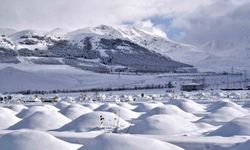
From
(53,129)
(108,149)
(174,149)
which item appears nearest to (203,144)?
(174,149)

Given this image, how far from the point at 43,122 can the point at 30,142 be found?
14972 millimetres

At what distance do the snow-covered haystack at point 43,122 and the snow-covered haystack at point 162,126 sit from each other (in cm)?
586

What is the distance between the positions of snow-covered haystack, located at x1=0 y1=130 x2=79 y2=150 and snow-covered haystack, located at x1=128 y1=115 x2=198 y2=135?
1065cm

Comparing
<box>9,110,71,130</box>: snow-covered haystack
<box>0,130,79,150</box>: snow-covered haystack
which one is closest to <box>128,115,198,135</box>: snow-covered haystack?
<box>9,110,71,130</box>: snow-covered haystack

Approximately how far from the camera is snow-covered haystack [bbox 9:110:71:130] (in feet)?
106

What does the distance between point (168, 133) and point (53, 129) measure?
7.90 m

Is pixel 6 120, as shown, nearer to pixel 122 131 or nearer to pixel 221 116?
pixel 122 131

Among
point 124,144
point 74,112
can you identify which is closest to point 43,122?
point 74,112

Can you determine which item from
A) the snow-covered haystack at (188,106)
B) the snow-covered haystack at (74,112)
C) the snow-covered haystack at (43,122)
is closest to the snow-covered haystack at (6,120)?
the snow-covered haystack at (43,122)

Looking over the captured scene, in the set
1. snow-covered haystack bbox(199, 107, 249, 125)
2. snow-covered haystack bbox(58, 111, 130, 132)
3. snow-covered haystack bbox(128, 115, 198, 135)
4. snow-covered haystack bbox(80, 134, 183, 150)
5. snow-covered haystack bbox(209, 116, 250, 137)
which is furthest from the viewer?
snow-covered haystack bbox(199, 107, 249, 125)

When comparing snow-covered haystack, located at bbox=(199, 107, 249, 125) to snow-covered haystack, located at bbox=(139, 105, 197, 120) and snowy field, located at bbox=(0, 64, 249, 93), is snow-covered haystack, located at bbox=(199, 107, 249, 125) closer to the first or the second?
snow-covered haystack, located at bbox=(139, 105, 197, 120)

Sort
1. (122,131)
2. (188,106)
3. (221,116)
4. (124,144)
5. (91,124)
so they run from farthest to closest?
1. (188,106)
2. (221,116)
3. (91,124)
4. (122,131)
5. (124,144)

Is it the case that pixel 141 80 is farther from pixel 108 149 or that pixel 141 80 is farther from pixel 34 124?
pixel 108 149

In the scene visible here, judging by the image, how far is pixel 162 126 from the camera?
29297 mm
